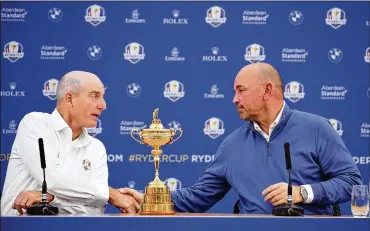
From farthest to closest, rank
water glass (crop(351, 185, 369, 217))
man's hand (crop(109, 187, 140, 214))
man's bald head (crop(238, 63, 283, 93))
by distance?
man's bald head (crop(238, 63, 283, 93)), man's hand (crop(109, 187, 140, 214)), water glass (crop(351, 185, 369, 217))

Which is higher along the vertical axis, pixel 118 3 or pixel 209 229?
pixel 118 3

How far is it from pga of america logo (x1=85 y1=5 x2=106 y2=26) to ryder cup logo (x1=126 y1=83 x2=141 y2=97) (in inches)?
26.1

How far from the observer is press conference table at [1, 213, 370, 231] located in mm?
3605

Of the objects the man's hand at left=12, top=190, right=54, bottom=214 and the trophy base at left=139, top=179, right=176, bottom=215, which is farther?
the man's hand at left=12, top=190, right=54, bottom=214

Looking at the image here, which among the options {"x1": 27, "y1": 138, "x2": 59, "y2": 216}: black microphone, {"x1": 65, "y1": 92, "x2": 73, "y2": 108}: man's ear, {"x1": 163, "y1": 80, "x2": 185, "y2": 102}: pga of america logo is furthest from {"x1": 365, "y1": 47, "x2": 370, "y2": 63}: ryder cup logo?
{"x1": 27, "y1": 138, "x2": 59, "y2": 216}: black microphone

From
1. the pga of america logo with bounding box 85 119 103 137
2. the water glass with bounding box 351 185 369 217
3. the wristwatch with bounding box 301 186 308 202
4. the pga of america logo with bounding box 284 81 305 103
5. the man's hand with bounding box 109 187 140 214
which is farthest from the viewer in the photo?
the pga of america logo with bounding box 284 81 305 103

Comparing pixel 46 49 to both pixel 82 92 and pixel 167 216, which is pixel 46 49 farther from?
pixel 167 216

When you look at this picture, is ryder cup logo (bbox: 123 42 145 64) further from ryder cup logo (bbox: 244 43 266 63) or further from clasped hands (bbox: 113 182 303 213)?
clasped hands (bbox: 113 182 303 213)

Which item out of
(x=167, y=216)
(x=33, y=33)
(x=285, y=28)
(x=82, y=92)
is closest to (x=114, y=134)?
(x=33, y=33)

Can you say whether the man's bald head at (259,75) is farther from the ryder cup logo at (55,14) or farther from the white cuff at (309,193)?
the ryder cup logo at (55,14)

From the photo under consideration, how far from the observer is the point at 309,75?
7.86 metres

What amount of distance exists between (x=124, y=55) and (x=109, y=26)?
0.31 metres

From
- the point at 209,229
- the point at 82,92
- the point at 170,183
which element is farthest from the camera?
the point at 170,183

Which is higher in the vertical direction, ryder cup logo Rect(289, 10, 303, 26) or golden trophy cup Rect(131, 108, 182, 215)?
ryder cup logo Rect(289, 10, 303, 26)
